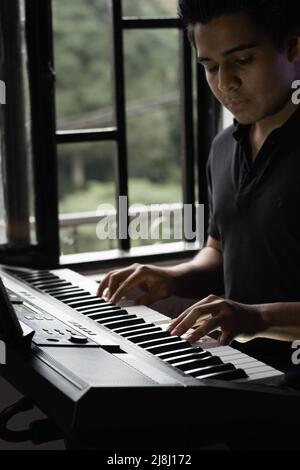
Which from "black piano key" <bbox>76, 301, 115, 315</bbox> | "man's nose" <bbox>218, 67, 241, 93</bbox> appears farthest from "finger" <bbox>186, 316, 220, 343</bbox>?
"man's nose" <bbox>218, 67, 241, 93</bbox>

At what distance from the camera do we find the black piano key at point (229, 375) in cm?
138

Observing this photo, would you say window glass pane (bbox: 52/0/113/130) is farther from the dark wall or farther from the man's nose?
the man's nose

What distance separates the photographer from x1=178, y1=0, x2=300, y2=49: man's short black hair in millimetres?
1877

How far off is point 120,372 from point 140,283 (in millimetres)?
706

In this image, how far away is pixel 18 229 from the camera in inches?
101

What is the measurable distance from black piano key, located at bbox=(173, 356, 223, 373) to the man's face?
2.27ft

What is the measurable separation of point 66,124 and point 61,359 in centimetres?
1077

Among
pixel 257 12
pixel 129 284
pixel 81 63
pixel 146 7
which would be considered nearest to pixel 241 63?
pixel 257 12

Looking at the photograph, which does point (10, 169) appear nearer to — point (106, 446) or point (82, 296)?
point (82, 296)

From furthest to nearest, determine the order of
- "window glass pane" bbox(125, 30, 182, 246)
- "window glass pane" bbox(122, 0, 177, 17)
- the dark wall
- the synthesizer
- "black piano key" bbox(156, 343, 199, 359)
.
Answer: "window glass pane" bbox(125, 30, 182, 246)
"window glass pane" bbox(122, 0, 177, 17)
the dark wall
"black piano key" bbox(156, 343, 199, 359)
the synthesizer

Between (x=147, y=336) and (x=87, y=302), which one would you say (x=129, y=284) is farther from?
(x=147, y=336)

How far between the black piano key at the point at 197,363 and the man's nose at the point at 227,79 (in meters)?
0.69

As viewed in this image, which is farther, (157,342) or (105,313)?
(105,313)

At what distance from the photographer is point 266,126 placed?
6.82 ft
